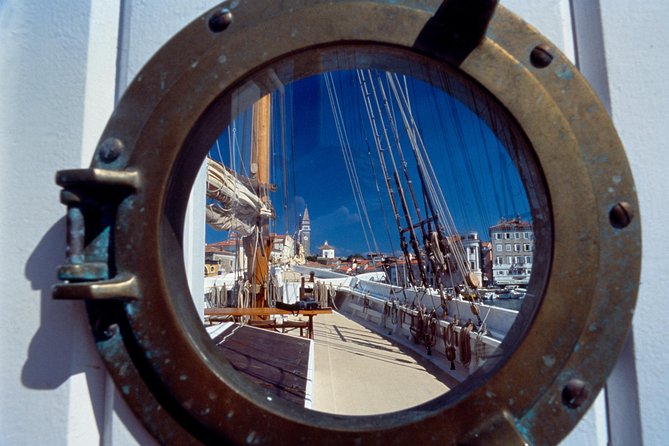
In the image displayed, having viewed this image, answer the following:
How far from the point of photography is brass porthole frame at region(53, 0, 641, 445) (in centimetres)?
34

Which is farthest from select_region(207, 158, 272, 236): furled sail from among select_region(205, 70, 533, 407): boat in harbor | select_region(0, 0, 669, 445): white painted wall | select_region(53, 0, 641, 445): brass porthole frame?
select_region(53, 0, 641, 445): brass porthole frame

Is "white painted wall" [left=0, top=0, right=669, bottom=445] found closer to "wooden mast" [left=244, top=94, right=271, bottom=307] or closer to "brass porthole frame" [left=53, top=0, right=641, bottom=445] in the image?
"brass porthole frame" [left=53, top=0, right=641, bottom=445]

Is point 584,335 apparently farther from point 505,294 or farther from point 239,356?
point 505,294

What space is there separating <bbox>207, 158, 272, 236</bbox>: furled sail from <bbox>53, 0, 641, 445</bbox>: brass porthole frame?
9.41 ft

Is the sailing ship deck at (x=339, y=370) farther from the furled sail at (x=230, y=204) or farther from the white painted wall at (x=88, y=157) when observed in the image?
the furled sail at (x=230, y=204)

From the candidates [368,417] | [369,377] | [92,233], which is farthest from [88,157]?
[369,377]

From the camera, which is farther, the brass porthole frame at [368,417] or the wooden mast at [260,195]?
the wooden mast at [260,195]

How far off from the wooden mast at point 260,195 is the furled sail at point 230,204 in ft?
0.48

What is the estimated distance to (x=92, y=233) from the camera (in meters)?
0.35

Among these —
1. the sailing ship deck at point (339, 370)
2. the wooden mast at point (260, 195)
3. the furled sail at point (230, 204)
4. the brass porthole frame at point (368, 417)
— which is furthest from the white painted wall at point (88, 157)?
the wooden mast at point (260, 195)

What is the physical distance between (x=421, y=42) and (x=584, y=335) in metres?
0.31

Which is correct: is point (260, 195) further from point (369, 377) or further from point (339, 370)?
point (369, 377)

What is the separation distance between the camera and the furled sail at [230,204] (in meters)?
3.27

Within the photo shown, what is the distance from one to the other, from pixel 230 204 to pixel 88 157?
3423 millimetres
